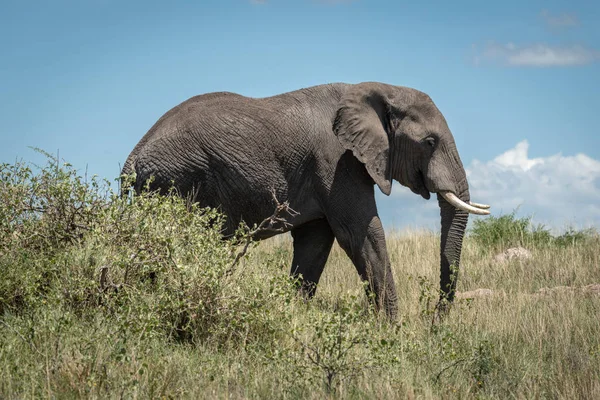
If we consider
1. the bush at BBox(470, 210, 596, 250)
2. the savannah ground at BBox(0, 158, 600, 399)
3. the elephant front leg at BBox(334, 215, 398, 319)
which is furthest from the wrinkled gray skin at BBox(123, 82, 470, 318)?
the bush at BBox(470, 210, 596, 250)

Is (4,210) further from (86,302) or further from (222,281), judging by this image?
(222,281)

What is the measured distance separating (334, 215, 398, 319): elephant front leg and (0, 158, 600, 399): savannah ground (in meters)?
0.33

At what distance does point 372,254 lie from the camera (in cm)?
964

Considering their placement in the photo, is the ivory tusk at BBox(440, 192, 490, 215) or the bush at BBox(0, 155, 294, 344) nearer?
the bush at BBox(0, 155, 294, 344)

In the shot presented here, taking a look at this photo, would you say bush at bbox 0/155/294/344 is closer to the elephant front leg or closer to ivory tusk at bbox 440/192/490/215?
the elephant front leg

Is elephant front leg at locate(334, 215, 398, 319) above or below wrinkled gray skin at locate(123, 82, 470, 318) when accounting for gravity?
below

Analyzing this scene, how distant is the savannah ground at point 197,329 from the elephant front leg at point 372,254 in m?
0.33

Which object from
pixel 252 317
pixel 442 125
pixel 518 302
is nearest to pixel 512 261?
pixel 518 302

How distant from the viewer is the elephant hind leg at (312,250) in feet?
34.6

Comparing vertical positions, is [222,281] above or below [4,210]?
below

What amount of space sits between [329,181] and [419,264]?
435cm

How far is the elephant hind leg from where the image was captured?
34.6 ft

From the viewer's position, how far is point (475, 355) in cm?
742

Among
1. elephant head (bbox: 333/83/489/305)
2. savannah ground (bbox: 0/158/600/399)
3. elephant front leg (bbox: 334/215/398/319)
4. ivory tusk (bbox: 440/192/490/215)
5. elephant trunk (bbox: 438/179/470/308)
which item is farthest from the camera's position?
elephant trunk (bbox: 438/179/470/308)
